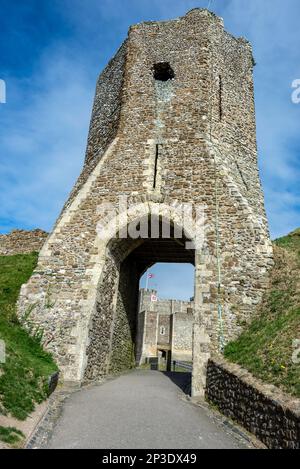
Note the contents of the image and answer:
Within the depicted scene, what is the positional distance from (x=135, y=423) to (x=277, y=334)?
10.7ft

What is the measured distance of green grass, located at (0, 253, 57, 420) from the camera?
6.31m

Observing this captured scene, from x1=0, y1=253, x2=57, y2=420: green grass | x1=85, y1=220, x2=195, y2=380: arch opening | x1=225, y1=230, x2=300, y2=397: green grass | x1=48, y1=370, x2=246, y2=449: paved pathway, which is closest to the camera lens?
x1=48, y1=370, x2=246, y2=449: paved pathway

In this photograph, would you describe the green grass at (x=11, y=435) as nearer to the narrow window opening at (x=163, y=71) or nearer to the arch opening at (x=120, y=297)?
the arch opening at (x=120, y=297)

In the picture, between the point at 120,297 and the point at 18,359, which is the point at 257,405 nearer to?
the point at 18,359

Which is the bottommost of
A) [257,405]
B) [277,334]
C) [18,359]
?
[257,405]

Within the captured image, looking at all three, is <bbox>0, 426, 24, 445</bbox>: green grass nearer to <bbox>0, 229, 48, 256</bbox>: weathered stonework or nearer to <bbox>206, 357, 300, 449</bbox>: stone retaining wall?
<bbox>206, 357, 300, 449</bbox>: stone retaining wall

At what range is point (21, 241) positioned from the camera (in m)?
16.3

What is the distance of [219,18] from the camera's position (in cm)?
1497

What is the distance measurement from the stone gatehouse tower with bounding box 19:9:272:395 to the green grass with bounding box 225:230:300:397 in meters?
0.47

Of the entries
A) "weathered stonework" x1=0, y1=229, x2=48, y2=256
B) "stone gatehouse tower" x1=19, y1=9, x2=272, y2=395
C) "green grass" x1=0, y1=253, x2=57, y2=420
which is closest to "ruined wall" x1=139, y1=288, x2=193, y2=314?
"stone gatehouse tower" x1=19, y1=9, x2=272, y2=395

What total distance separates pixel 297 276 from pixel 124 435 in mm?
5829

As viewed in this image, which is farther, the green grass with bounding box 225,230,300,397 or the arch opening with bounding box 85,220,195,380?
the arch opening with bounding box 85,220,195,380

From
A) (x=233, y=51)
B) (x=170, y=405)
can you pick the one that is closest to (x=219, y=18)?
(x=233, y=51)

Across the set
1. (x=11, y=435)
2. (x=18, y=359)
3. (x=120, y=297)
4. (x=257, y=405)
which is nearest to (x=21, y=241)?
(x=120, y=297)
